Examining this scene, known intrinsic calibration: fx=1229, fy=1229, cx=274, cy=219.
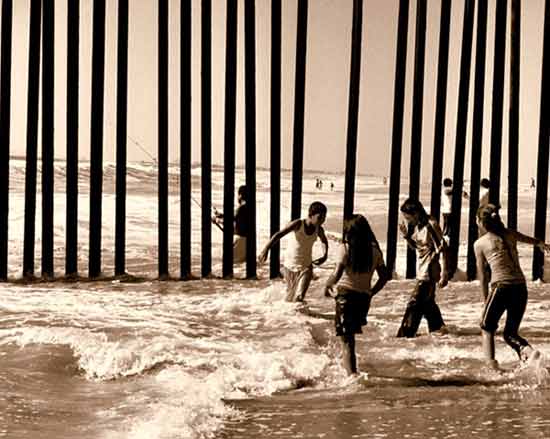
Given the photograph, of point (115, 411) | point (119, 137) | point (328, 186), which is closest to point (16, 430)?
point (115, 411)

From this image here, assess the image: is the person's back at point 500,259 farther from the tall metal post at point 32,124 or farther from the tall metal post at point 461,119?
the tall metal post at point 32,124

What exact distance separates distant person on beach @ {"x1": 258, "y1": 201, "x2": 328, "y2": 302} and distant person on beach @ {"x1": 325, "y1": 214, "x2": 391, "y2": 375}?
228 cm

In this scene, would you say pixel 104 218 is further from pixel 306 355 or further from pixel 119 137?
pixel 306 355

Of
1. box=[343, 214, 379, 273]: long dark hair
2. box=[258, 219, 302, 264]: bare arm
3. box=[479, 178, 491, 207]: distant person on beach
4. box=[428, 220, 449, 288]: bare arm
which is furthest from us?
box=[479, 178, 491, 207]: distant person on beach

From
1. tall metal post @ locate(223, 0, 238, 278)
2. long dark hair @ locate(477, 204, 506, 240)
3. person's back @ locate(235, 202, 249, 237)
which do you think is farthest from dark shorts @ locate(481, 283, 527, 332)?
person's back @ locate(235, 202, 249, 237)

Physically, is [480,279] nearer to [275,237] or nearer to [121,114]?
[275,237]

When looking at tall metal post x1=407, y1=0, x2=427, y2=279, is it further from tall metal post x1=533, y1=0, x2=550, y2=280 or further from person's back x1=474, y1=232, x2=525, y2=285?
person's back x1=474, y1=232, x2=525, y2=285

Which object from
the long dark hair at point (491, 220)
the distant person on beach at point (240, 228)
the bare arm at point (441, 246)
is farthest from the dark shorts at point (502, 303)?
the distant person on beach at point (240, 228)

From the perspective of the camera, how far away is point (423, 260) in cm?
839

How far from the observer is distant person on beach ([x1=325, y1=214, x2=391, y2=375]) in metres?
6.91

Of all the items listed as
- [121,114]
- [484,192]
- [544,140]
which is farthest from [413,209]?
[484,192]

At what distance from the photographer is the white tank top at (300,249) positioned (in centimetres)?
959

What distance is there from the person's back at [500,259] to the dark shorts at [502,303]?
1.6 inches

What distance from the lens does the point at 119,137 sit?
1125 centimetres
